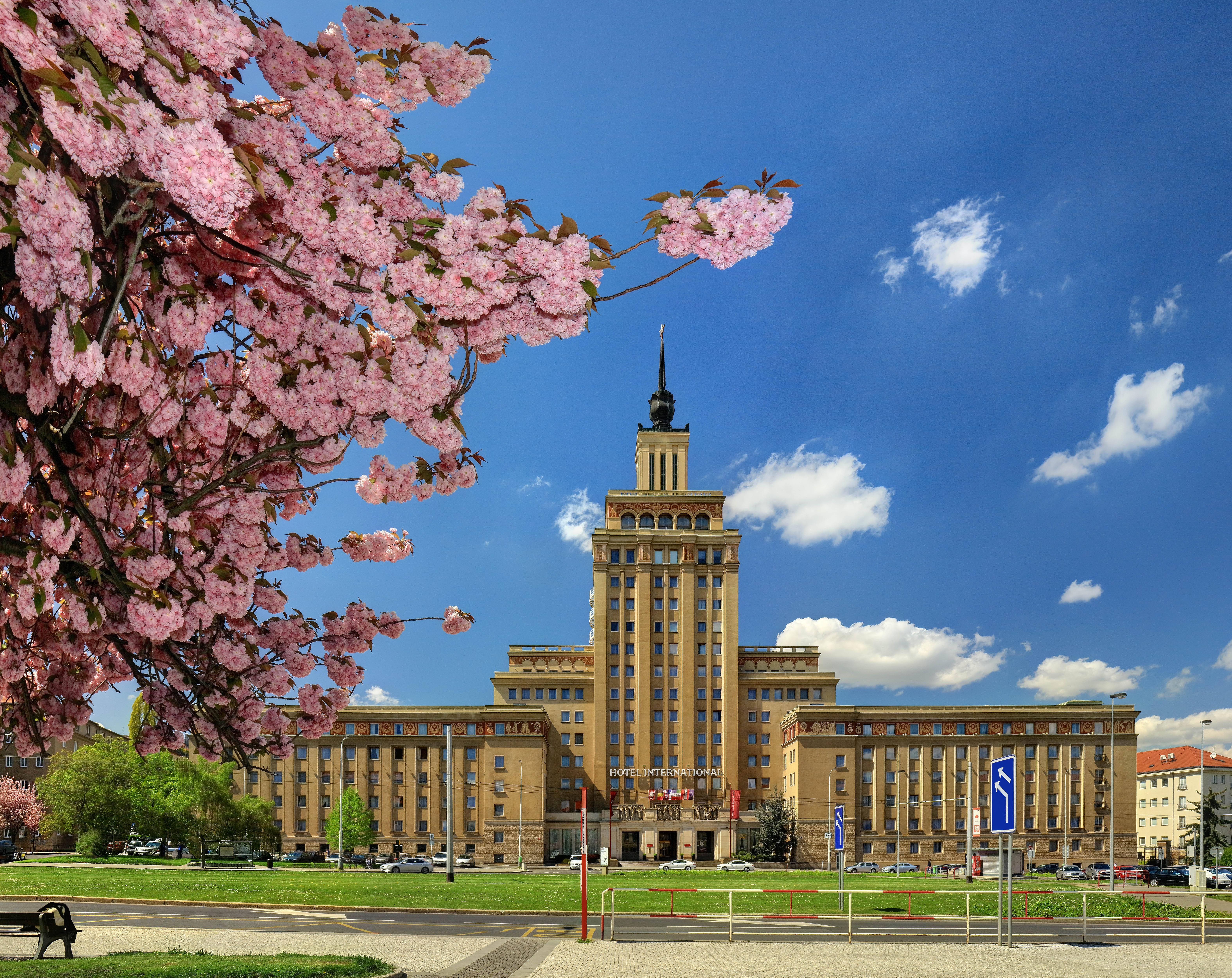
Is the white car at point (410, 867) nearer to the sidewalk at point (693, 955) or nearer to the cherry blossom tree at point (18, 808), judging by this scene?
the cherry blossom tree at point (18, 808)

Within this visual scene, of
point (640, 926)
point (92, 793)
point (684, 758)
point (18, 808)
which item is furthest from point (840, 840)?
point (18, 808)

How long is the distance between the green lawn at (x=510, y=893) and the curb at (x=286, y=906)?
23 centimetres

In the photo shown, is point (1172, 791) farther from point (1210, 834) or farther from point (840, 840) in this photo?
point (840, 840)

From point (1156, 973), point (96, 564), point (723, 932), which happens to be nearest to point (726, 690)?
point (723, 932)

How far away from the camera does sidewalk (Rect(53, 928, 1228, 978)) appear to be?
623 inches

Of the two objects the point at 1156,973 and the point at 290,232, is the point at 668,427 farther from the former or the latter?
the point at 290,232

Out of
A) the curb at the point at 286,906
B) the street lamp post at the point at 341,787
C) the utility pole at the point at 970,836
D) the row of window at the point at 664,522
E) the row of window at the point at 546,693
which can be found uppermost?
the row of window at the point at 664,522

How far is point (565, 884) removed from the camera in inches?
1876

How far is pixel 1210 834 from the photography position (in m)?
107

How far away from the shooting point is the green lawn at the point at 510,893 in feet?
103

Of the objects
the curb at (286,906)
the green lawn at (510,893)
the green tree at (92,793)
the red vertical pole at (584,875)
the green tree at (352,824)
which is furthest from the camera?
the green tree at (352,824)

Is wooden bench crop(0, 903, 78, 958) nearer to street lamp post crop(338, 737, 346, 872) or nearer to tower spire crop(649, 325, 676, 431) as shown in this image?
street lamp post crop(338, 737, 346, 872)

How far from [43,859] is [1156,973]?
8294 cm

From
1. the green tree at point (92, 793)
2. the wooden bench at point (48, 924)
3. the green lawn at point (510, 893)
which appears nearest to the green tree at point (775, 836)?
the green lawn at point (510, 893)
